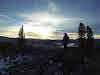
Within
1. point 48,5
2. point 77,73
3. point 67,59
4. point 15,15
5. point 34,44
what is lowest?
point 77,73

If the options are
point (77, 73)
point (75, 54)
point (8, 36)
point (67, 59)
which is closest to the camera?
point (77, 73)

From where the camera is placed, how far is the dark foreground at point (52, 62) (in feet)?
9.30

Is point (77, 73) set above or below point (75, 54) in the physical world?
below

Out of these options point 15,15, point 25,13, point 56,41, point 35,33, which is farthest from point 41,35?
point 15,15

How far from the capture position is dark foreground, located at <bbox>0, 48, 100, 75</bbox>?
2.84 metres

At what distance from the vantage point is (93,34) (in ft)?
15.7

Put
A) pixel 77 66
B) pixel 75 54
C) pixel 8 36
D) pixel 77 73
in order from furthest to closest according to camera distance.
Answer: pixel 8 36 < pixel 75 54 < pixel 77 66 < pixel 77 73

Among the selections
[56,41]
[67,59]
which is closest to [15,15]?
[56,41]

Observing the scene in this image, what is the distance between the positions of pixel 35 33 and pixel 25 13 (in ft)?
3.70

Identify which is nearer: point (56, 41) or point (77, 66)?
point (77, 66)

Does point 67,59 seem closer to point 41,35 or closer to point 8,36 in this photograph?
point 41,35

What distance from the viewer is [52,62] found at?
3.45m

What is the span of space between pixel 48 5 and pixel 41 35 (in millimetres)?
1542

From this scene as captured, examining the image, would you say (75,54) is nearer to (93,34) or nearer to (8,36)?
(93,34)
